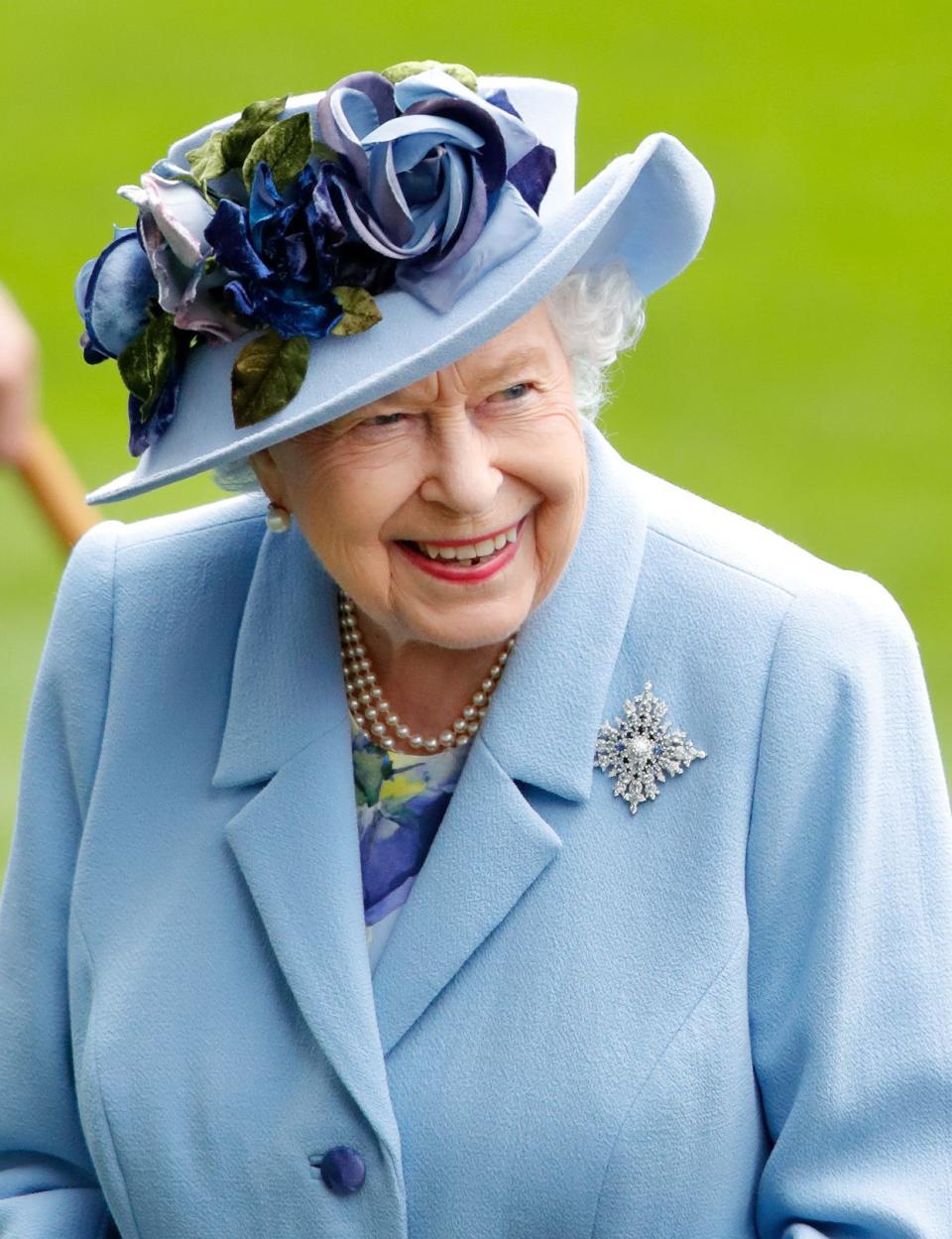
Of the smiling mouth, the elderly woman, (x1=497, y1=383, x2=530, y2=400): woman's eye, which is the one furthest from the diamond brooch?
(x1=497, y1=383, x2=530, y2=400): woman's eye

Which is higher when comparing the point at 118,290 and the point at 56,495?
the point at 118,290

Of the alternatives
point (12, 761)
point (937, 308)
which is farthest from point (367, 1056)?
point (937, 308)

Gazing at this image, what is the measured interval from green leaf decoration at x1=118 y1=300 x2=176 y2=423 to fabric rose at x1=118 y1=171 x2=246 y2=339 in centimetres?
6

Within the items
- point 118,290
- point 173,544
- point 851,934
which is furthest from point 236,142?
point 851,934

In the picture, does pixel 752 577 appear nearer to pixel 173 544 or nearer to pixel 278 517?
pixel 278 517

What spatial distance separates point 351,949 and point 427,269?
82 centimetres

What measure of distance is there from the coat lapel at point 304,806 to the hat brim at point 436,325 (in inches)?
→ 13.9

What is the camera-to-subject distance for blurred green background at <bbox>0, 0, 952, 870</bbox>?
32.9 ft

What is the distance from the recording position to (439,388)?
2.56 meters

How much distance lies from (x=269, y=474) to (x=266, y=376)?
9.7 inches

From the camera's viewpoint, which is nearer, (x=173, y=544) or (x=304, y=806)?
(x=304, y=806)

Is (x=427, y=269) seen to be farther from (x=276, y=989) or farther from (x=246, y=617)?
(x=276, y=989)

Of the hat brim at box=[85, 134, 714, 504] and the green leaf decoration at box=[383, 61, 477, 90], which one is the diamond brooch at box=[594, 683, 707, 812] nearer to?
the hat brim at box=[85, 134, 714, 504]

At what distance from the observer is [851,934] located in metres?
2.60
